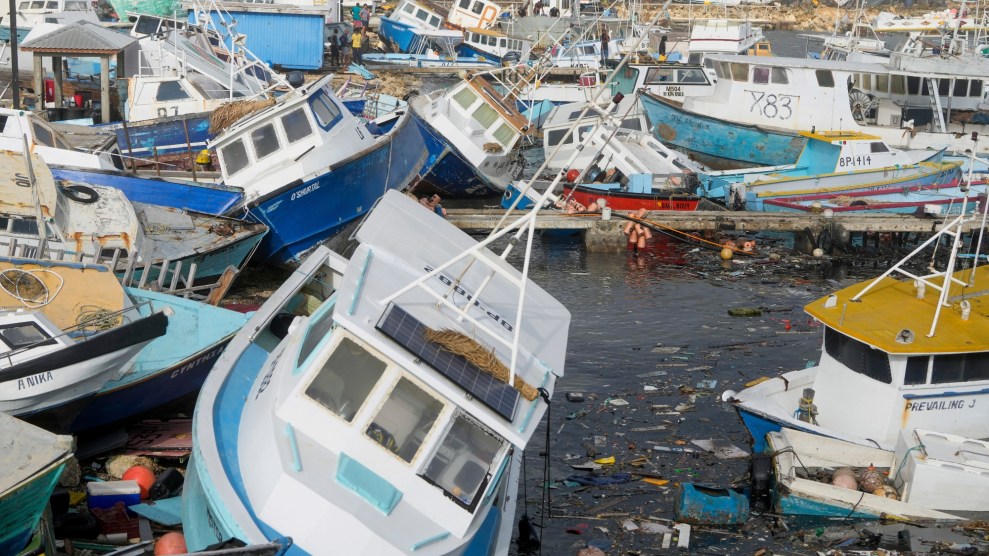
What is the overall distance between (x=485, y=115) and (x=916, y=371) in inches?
676

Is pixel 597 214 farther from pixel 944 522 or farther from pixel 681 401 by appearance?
pixel 944 522

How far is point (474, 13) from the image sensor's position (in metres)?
60.7

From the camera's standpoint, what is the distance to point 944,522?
13.1 meters

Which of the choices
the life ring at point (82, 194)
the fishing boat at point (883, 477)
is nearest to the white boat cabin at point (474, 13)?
the life ring at point (82, 194)

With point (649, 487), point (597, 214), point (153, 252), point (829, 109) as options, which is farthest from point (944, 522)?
point (829, 109)

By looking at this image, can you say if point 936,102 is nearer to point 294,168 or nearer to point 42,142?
point 294,168

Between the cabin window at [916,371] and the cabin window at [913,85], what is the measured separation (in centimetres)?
2095

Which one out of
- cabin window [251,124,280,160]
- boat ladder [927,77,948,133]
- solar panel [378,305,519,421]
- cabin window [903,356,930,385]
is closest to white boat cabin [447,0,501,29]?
boat ladder [927,77,948,133]

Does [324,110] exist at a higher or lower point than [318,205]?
higher

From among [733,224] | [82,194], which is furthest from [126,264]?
[733,224]

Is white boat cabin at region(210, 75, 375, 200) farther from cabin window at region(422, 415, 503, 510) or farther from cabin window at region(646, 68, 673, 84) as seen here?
cabin window at region(646, 68, 673, 84)

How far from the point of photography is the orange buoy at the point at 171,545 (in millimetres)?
10156

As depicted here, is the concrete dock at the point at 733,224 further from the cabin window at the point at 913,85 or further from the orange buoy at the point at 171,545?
the orange buoy at the point at 171,545

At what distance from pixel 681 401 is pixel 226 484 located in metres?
9.25
